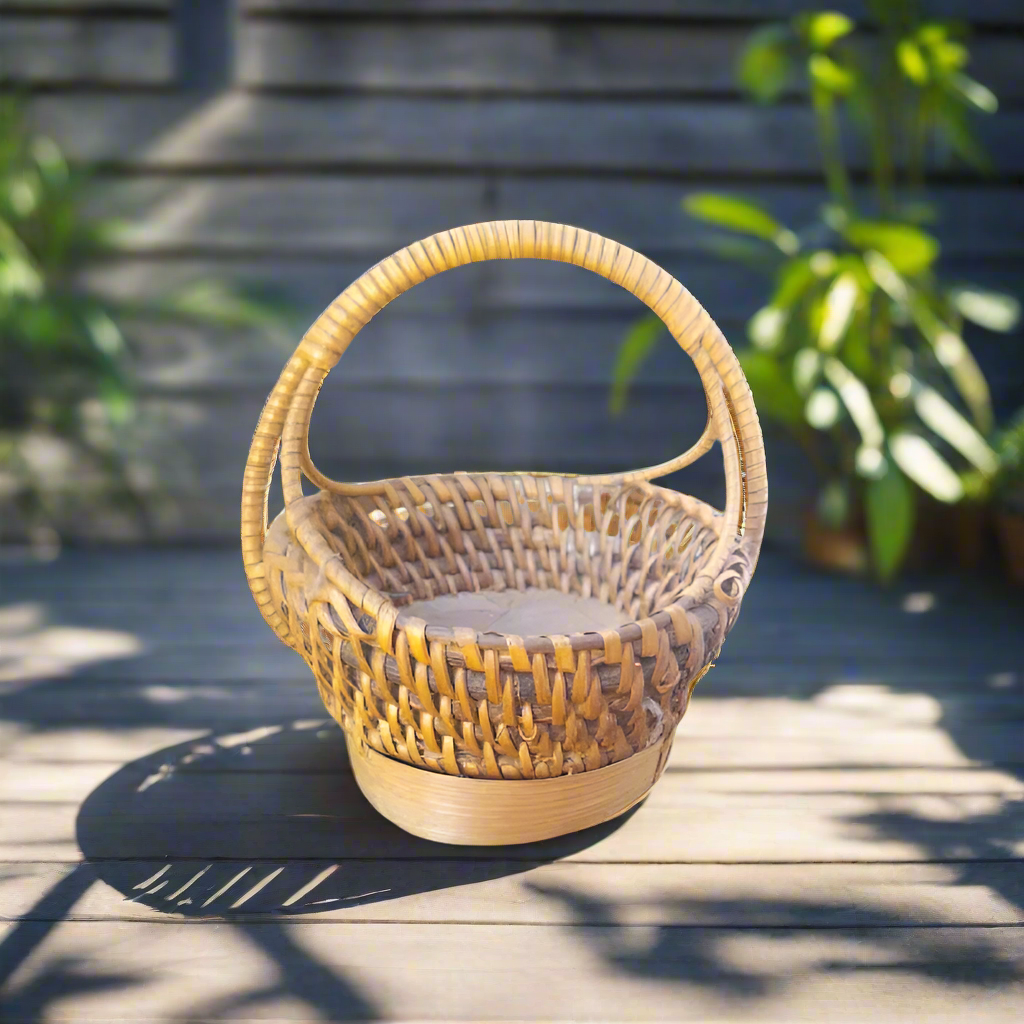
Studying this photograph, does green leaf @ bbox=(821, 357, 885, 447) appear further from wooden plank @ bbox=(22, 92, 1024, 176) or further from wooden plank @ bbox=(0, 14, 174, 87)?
wooden plank @ bbox=(0, 14, 174, 87)

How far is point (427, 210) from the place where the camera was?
6.64ft

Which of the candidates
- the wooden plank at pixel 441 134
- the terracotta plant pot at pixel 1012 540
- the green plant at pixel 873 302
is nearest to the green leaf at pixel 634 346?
the green plant at pixel 873 302

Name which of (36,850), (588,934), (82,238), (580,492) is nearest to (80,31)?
(82,238)

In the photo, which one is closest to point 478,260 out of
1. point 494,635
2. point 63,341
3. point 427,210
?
point 494,635

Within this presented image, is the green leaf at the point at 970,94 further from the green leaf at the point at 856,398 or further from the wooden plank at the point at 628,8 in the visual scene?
the green leaf at the point at 856,398

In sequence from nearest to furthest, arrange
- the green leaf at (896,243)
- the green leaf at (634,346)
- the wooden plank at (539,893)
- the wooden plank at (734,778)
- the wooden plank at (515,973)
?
the wooden plank at (515,973)
the wooden plank at (539,893)
the wooden plank at (734,778)
the green leaf at (896,243)
the green leaf at (634,346)

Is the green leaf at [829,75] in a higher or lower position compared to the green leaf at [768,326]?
higher

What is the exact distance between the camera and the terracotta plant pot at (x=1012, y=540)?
1760 mm

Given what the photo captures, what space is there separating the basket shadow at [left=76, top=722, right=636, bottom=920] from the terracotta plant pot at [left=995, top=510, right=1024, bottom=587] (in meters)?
1.25

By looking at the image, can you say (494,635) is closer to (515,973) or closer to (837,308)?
(515,973)

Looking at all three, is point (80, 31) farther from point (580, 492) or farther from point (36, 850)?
point (36, 850)

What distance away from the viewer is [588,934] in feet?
2.53

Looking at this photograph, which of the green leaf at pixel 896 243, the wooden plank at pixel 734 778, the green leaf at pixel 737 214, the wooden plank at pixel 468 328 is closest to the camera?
the wooden plank at pixel 734 778

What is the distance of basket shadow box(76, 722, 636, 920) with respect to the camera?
0.82 m
